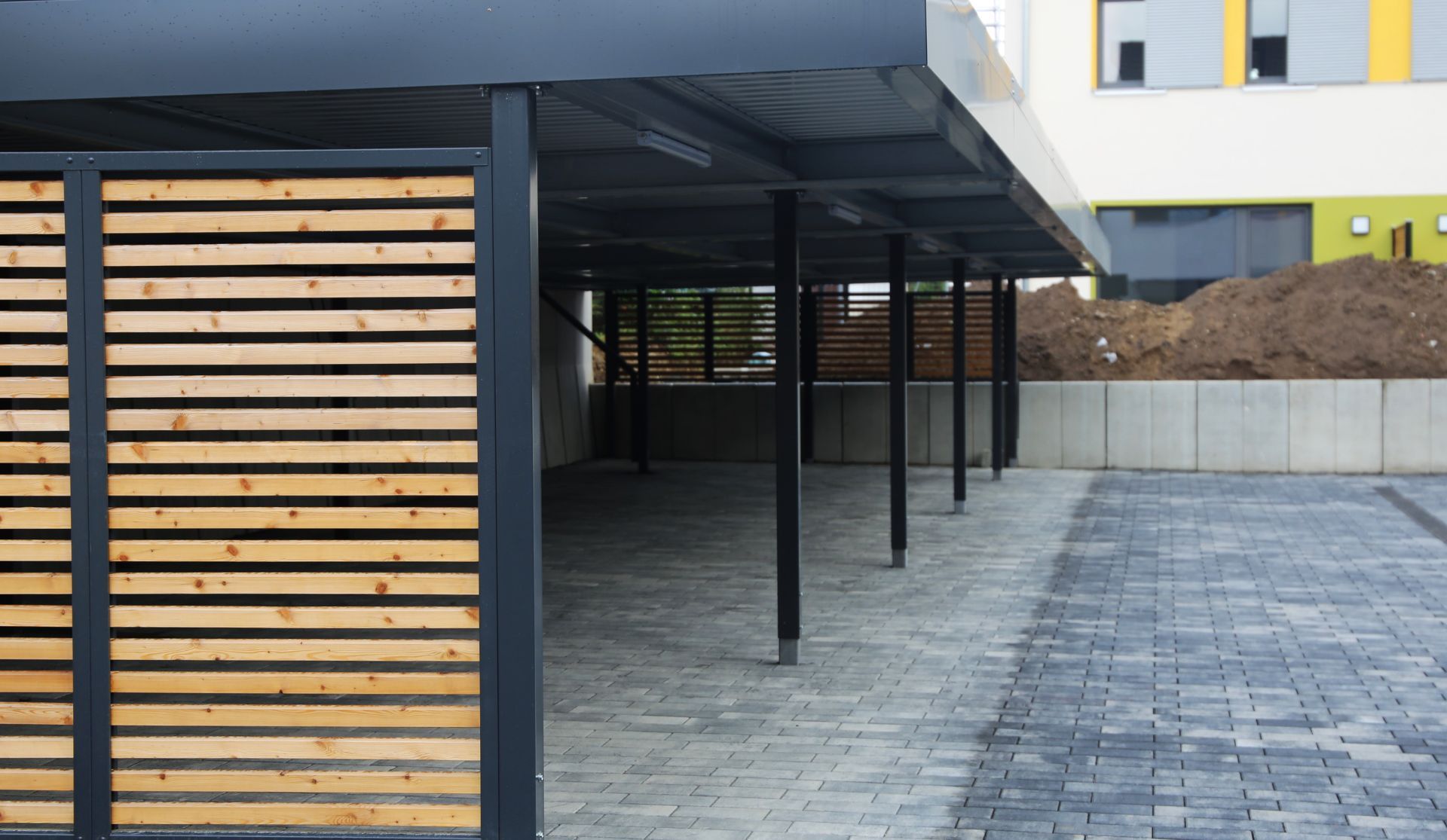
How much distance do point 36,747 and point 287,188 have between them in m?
2.05

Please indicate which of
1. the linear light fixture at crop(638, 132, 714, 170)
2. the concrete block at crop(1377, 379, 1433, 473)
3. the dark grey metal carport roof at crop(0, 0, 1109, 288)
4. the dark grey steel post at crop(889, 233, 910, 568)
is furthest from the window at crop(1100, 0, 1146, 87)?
the linear light fixture at crop(638, 132, 714, 170)

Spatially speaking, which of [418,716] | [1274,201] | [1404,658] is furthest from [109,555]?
[1274,201]

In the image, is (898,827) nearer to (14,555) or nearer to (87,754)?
(87,754)

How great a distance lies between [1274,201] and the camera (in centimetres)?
2639

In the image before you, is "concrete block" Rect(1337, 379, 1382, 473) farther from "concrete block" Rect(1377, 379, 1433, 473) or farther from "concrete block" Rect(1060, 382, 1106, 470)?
"concrete block" Rect(1060, 382, 1106, 470)

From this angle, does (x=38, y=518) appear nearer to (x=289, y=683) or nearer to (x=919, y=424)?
(x=289, y=683)

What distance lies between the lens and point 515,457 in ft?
15.7

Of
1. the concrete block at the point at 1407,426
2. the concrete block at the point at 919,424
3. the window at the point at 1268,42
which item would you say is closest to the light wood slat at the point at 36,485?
the concrete block at the point at 919,424

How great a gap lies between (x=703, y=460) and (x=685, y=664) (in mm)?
15124

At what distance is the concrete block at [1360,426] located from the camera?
20719 millimetres

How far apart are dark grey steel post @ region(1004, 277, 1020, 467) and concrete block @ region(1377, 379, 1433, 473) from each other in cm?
515

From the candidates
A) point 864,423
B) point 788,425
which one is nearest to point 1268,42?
point 864,423

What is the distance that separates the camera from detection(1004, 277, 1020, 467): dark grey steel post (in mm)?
21797

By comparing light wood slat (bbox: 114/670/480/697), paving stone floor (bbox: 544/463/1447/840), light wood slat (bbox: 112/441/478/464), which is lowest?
paving stone floor (bbox: 544/463/1447/840)
